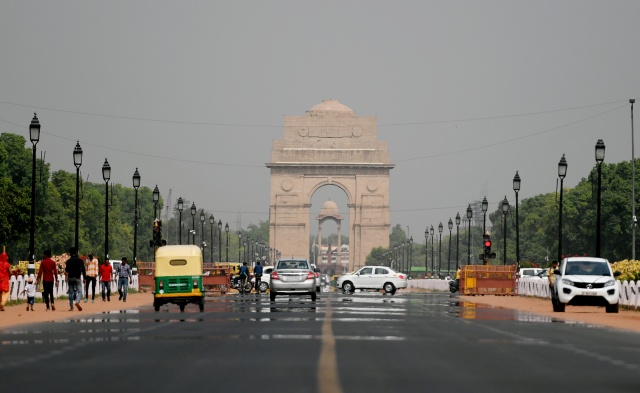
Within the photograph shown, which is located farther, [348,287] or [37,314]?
[348,287]

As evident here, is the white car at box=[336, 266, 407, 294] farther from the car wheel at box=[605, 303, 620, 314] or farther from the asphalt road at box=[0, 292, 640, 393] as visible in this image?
the asphalt road at box=[0, 292, 640, 393]

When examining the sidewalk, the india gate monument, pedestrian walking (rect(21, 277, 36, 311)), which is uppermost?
A: the india gate monument

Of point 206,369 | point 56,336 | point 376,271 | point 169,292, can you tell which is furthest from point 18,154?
point 206,369

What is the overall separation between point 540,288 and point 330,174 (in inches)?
4835

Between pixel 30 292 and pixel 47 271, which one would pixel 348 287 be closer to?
pixel 30 292

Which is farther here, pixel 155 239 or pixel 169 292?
pixel 155 239

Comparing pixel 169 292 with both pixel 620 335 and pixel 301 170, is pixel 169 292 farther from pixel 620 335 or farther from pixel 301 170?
pixel 301 170

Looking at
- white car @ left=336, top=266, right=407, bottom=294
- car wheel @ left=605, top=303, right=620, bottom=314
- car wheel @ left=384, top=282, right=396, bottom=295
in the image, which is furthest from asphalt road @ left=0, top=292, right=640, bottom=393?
car wheel @ left=384, top=282, right=396, bottom=295

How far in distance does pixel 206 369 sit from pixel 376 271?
2375 inches

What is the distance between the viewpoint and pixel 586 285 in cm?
3988

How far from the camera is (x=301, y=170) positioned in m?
181

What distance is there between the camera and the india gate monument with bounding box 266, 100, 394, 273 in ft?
588

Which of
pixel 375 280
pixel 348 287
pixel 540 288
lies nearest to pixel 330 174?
pixel 348 287

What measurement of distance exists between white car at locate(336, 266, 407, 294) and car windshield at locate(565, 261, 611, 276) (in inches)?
1310
